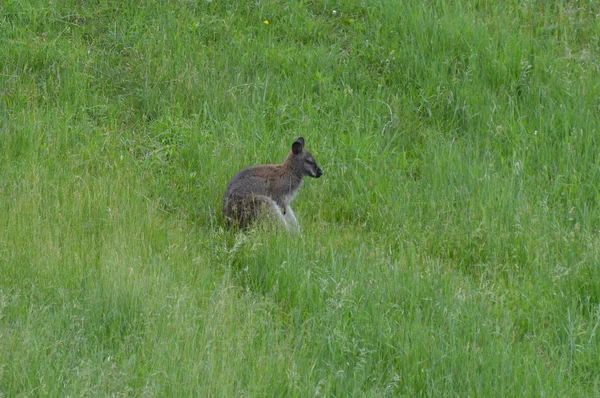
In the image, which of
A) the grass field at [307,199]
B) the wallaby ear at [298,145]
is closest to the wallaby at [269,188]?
the wallaby ear at [298,145]

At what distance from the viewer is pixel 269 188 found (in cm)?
954

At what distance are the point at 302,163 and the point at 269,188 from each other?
516mm

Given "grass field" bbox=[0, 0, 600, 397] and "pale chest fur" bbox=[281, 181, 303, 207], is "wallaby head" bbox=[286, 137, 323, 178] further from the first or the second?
"grass field" bbox=[0, 0, 600, 397]

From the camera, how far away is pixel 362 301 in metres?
7.20

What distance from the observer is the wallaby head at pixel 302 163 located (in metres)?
9.82

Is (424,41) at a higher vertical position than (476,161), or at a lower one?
higher

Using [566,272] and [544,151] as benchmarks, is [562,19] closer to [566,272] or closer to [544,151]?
[544,151]

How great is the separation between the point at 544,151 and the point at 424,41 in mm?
2463

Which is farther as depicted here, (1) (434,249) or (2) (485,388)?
(1) (434,249)

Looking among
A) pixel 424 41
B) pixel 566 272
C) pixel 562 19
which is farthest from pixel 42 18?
pixel 566 272

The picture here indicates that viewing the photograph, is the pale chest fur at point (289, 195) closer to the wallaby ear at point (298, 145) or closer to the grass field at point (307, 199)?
the grass field at point (307, 199)

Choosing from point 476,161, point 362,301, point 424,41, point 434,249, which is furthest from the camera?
point 424,41

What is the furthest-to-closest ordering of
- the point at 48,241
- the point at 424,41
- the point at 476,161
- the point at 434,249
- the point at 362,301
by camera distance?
the point at 424,41
the point at 476,161
the point at 434,249
the point at 48,241
the point at 362,301

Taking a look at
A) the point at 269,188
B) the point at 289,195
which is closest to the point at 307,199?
the point at 289,195
